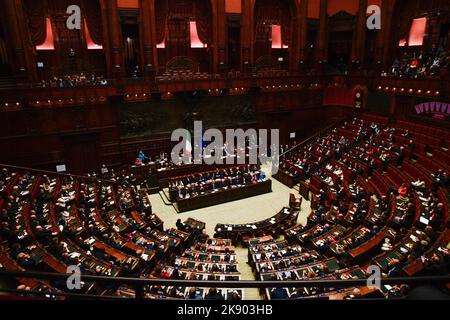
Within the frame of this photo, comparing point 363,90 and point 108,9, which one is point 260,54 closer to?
point 363,90

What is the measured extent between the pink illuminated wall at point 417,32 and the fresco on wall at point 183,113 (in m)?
10.1

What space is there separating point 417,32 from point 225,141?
12916 mm

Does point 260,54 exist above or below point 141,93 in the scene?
above

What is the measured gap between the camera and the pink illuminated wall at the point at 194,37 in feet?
65.2

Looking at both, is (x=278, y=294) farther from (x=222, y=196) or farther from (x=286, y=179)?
(x=286, y=179)

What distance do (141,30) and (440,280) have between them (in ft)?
61.2

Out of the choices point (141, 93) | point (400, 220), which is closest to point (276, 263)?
point (400, 220)

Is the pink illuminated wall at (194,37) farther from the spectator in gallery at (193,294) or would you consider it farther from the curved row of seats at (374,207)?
the spectator in gallery at (193,294)

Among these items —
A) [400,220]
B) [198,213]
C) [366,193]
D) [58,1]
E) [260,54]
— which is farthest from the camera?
[260,54]

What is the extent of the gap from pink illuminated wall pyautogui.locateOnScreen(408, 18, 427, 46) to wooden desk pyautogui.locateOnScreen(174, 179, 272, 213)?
12317mm

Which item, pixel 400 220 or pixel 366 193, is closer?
pixel 400 220

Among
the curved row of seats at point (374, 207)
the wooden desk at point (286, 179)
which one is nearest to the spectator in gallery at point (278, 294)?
the curved row of seats at point (374, 207)

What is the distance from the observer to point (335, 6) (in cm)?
2120

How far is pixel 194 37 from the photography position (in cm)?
2008
